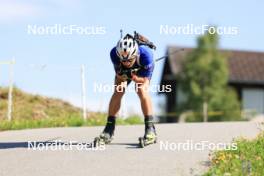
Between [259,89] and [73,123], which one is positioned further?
[259,89]

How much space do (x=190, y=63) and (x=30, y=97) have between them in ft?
94.5

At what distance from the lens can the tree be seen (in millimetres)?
47250

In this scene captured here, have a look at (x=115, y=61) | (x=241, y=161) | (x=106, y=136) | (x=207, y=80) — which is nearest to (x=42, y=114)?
(x=106, y=136)

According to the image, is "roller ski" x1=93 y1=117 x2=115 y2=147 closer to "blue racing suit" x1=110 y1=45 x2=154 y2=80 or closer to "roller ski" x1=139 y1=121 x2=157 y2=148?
"roller ski" x1=139 y1=121 x2=157 y2=148

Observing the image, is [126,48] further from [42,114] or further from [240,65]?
[240,65]

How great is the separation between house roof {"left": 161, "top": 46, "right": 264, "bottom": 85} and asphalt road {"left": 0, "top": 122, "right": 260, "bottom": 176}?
3698cm

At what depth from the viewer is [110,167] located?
1040 centimetres

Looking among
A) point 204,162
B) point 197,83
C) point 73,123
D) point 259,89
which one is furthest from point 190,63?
point 204,162

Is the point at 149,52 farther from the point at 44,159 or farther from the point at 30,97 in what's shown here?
the point at 30,97

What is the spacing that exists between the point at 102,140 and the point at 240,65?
142 ft

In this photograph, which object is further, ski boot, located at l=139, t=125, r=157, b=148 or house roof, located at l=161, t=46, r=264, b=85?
house roof, located at l=161, t=46, r=264, b=85
